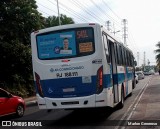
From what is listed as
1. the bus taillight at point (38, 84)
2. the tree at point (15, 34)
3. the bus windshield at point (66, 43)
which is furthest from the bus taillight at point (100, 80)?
the tree at point (15, 34)

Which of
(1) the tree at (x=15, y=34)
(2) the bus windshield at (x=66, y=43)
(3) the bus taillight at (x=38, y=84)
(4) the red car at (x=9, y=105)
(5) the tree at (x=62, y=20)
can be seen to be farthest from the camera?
(5) the tree at (x=62, y=20)

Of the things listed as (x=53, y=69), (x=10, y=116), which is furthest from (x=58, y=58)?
(x=10, y=116)

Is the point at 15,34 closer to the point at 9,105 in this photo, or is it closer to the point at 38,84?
the point at 9,105

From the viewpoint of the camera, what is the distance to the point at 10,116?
15812mm

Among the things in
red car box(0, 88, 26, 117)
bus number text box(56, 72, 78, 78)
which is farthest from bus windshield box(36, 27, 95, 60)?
red car box(0, 88, 26, 117)

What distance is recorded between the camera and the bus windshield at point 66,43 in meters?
11.6

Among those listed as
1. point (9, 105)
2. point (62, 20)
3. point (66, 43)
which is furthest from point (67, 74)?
point (62, 20)

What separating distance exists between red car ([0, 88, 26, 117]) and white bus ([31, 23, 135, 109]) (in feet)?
9.93

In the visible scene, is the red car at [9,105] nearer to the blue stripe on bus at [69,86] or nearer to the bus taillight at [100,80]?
the blue stripe on bus at [69,86]

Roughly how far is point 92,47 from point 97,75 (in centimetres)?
94

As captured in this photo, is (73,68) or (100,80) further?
(73,68)

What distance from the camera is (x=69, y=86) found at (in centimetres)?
1166

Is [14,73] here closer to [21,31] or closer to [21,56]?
[21,56]

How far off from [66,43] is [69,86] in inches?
56.3
